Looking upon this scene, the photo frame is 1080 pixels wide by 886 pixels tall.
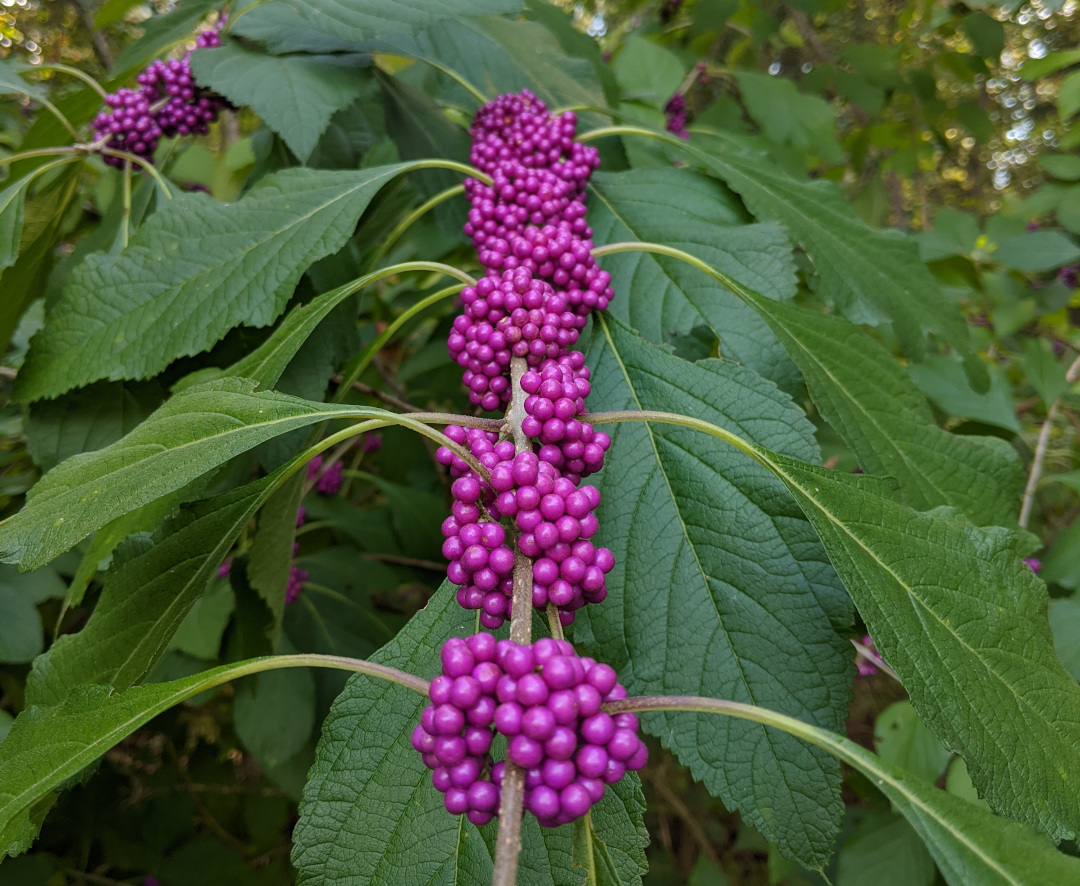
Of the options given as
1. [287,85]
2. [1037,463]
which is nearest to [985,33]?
[1037,463]

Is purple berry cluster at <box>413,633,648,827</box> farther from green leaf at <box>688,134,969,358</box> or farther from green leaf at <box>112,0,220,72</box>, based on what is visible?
green leaf at <box>112,0,220,72</box>

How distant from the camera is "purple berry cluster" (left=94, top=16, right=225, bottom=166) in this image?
162cm

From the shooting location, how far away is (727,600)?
900mm

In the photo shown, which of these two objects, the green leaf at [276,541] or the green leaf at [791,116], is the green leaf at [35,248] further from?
the green leaf at [791,116]

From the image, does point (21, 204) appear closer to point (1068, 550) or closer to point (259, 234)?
point (259, 234)

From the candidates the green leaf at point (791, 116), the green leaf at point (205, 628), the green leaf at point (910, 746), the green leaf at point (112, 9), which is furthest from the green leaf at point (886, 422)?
the green leaf at point (791, 116)

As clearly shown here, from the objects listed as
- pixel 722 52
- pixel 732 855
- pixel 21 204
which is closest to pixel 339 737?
pixel 21 204

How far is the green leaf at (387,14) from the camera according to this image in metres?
1.25

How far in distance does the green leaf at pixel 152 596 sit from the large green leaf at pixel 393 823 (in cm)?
26

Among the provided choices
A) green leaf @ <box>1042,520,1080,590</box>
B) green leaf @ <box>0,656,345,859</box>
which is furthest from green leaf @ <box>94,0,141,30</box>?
green leaf @ <box>1042,520,1080,590</box>

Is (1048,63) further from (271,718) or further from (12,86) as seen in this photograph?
(271,718)

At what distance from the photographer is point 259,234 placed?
1.29 metres

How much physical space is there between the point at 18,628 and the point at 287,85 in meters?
1.34

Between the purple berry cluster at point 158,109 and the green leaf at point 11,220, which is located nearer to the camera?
the green leaf at point 11,220
